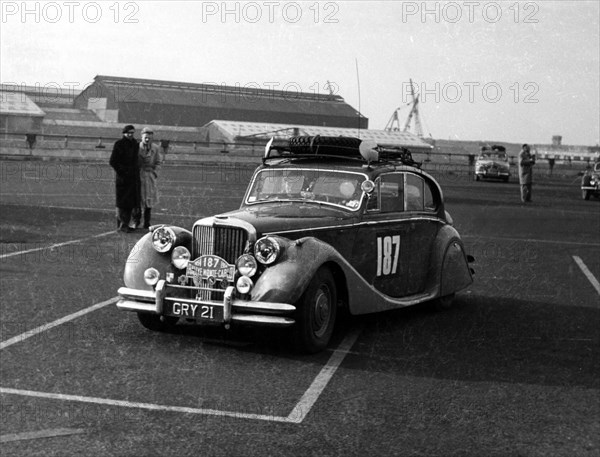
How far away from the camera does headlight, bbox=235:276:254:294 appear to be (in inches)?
280

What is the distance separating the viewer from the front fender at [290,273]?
7.02m

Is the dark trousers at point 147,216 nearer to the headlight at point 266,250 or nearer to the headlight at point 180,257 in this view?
the headlight at point 180,257

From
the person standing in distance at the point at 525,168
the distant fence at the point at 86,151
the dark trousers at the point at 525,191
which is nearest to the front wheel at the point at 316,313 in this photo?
the person standing in distance at the point at 525,168

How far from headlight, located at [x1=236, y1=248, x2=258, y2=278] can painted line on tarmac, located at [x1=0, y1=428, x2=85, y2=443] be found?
2297mm

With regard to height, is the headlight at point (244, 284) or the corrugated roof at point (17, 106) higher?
the corrugated roof at point (17, 106)

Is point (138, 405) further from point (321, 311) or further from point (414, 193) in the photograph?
point (414, 193)

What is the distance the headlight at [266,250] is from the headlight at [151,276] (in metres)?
0.90

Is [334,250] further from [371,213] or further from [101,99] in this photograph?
[101,99]

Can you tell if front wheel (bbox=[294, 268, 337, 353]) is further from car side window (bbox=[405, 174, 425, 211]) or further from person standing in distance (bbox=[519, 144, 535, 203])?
person standing in distance (bbox=[519, 144, 535, 203])

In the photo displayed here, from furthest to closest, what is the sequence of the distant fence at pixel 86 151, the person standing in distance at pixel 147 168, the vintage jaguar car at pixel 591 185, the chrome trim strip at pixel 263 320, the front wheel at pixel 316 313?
1. the distant fence at pixel 86 151
2. the vintage jaguar car at pixel 591 185
3. the person standing in distance at pixel 147 168
4. the front wheel at pixel 316 313
5. the chrome trim strip at pixel 263 320

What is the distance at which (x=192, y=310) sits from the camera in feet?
23.5

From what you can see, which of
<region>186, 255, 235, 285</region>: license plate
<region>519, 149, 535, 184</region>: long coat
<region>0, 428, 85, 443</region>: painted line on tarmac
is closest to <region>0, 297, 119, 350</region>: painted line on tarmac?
<region>186, 255, 235, 285</region>: license plate

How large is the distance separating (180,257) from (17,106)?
6113 centimetres

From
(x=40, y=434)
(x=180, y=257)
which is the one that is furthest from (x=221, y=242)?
(x=40, y=434)
